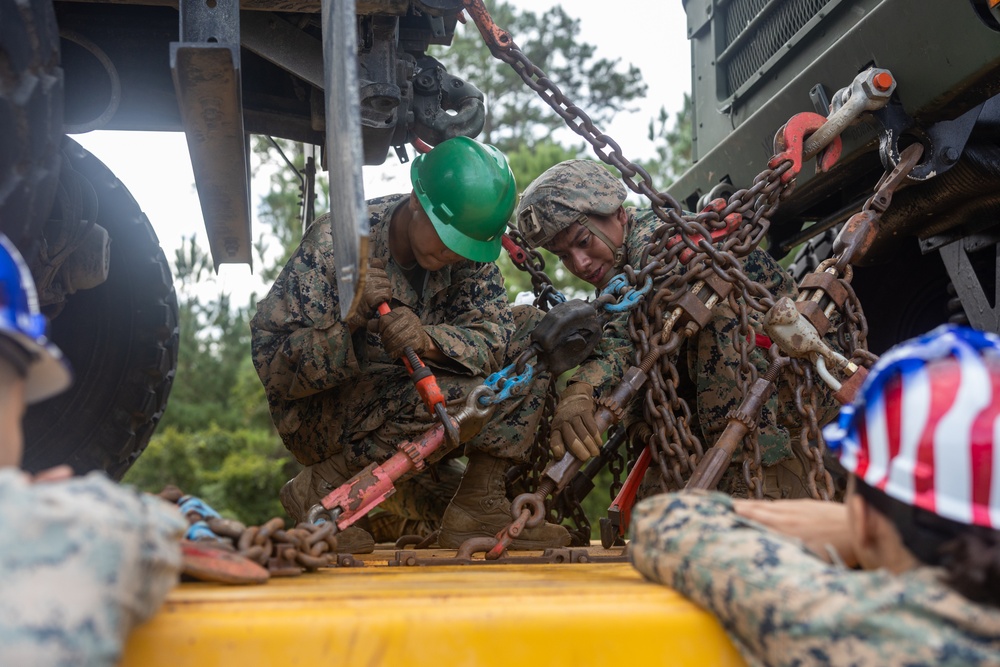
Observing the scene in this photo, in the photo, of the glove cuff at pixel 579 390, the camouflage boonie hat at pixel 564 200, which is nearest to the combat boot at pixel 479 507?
the glove cuff at pixel 579 390

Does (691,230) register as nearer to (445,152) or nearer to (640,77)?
(445,152)

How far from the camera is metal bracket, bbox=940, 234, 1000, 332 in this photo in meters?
3.38

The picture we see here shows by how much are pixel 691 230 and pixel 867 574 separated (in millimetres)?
1677

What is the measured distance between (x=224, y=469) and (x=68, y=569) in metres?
9.71

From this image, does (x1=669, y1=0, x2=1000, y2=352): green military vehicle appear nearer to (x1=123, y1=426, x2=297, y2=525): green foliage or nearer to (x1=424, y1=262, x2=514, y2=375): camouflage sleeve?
(x1=424, y1=262, x2=514, y2=375): camouflage sleeve

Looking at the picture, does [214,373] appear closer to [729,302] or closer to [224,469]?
[224,469]

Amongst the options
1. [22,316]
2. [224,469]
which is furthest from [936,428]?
[224,469]

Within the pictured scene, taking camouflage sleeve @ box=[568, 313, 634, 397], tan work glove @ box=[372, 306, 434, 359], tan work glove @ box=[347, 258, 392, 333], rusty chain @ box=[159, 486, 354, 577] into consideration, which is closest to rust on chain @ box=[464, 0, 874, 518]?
camouflage sleeve @ box=[568, 313, 634, 397]

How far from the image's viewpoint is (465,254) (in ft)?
10.5

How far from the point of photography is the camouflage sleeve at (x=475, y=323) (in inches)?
127

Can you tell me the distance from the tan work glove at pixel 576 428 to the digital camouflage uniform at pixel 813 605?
1.21 metres

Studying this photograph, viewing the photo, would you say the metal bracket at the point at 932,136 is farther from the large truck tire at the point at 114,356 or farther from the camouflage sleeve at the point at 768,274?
the large truck tire at the point at 114,356

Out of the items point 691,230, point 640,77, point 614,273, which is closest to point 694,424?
point 614,273

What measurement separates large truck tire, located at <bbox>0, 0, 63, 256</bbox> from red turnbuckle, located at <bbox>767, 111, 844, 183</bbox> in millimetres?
2101
